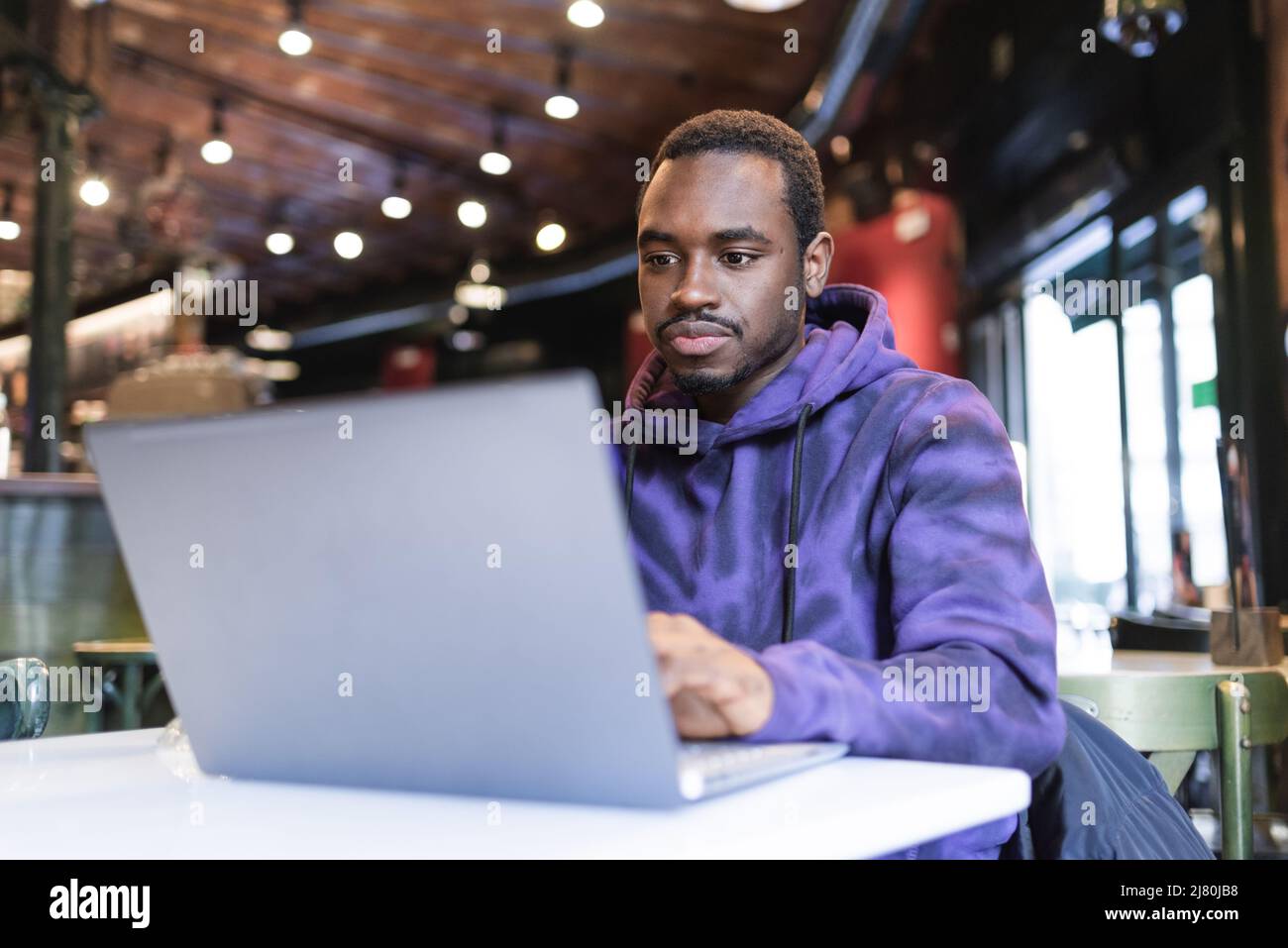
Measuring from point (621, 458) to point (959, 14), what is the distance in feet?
16.7

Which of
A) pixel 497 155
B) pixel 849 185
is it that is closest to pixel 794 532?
pixel 849 185

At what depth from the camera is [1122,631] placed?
11.2 feet

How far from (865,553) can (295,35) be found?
506 centimetres

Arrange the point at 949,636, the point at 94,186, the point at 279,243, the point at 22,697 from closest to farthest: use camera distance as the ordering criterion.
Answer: the point at 949,636 → the point at 22,697 → the point at 94,186 → the point at 279,243

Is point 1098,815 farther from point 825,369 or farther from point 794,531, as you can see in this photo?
point 825,369

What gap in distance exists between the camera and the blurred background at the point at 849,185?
162 inches

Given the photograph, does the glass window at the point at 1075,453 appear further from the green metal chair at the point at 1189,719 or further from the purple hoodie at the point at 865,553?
the purple hoodie at the point at 865,553

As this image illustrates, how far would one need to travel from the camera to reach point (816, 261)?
4.96ft

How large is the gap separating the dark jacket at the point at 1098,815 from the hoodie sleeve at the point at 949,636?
0.14 m

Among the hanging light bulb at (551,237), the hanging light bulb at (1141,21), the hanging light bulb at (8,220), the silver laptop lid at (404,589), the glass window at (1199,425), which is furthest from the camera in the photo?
the hanging light bulb at (551,237)

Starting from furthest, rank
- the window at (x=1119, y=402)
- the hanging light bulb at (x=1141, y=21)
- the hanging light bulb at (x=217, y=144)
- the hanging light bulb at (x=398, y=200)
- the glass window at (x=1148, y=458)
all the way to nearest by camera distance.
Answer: the hanging light bulb at (x=398, y=200), the hanging light bulb at (x=217, y=144), the glass window at (x=1148, y=458), the window at (x=1119, y=402), the hanging light bulb at (x=1141, y=21)

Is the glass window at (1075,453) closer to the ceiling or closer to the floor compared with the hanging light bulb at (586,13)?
closer to the floor

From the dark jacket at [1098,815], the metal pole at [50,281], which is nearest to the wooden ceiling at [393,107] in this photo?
the metal pole at [50,281]

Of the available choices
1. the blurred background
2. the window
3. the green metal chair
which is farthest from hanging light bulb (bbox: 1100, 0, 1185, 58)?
the green metal chair
